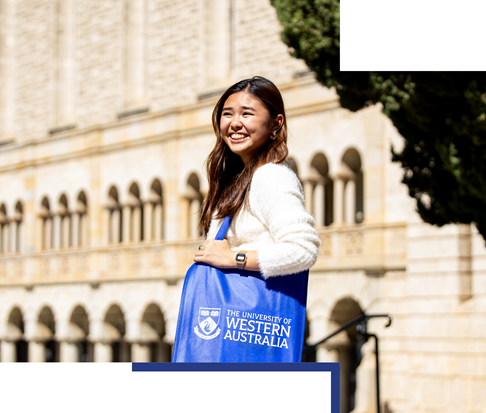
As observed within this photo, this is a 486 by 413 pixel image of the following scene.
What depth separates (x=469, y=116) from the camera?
28.3 ft

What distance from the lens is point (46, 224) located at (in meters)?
27.5

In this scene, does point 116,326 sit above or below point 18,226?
below

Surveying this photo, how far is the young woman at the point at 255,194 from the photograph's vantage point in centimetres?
230

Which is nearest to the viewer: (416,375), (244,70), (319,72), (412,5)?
(412,5)

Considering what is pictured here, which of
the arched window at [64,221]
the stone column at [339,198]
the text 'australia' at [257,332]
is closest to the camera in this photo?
the text 'australia' at [257,332]

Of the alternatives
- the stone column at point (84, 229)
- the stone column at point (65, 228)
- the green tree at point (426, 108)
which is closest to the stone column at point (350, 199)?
the green tree at point (426, 108)

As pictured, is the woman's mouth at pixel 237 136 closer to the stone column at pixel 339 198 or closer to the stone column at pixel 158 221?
the stone column at pixel 339 198

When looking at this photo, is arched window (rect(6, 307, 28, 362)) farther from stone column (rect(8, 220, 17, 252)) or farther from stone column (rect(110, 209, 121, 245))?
stone column (rect(110, 209, 121, 245))

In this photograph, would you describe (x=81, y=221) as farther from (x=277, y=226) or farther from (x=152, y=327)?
(x=277, y=226)

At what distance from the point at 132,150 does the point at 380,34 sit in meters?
21.6

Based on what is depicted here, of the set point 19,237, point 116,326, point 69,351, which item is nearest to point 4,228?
point 19,237

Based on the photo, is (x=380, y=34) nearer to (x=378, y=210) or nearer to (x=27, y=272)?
(x=378, y=210)

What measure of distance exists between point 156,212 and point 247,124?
21820 mm

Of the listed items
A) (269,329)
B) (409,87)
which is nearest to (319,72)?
(409,87)
